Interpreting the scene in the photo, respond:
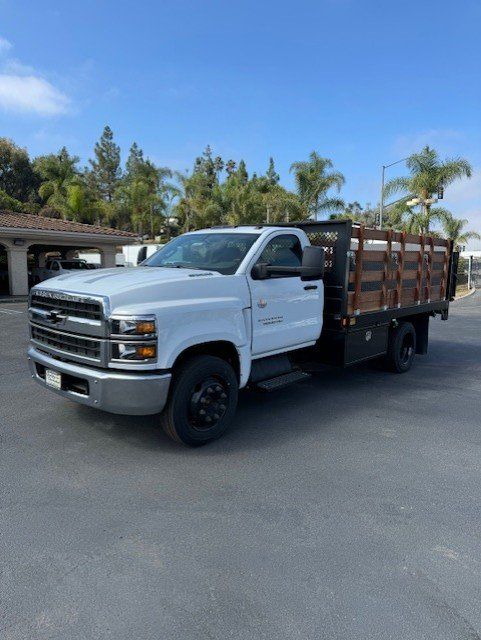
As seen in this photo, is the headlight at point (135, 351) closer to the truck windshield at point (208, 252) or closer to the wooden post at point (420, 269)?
the truck windshield at point (208, 252)

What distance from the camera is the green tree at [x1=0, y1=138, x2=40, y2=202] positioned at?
4897 cm

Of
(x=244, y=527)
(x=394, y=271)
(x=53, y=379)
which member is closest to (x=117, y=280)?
(x=53, y=379)

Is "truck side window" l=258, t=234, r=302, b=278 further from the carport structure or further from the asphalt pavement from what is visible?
the carport structure

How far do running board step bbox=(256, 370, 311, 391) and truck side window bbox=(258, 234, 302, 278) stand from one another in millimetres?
1285

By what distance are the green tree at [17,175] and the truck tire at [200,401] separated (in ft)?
169

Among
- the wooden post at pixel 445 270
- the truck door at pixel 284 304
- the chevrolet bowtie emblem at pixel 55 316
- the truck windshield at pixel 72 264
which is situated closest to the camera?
the chevrolet bowtie emblem at pixel 55 316

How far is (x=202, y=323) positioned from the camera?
14.3 ft

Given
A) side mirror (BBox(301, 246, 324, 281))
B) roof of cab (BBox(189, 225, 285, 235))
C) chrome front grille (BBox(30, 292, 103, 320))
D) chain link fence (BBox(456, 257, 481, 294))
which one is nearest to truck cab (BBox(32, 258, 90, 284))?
roof of cab (BBox(189, 225, 285, 235))

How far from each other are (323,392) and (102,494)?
147 inches

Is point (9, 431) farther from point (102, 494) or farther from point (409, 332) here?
point (409, 332)

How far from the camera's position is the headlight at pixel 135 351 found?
13.1 ft

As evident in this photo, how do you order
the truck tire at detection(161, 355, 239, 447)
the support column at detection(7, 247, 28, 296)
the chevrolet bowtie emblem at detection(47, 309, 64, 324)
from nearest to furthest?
the truck tire at detection(161, 355, 239, 447)
the chevrolet bowtie emblem at detection(47, 309, 64, 324)
the support column at detection(7, 247, 28, 296)

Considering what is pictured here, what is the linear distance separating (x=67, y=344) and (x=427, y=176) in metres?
28.8

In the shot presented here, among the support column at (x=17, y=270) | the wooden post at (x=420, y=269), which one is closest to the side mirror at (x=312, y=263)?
the wooden post at (x=420, y=269)
